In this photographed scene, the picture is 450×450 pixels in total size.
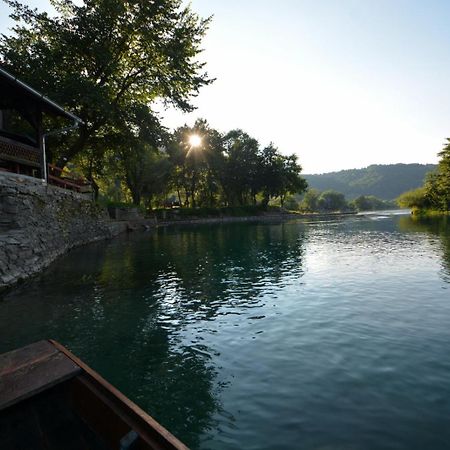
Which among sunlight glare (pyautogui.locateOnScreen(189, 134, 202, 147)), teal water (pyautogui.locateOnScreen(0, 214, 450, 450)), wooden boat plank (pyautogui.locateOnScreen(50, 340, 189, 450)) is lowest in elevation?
teal water (pyautogui.locateOnScreen(0, 214, 450, 450))

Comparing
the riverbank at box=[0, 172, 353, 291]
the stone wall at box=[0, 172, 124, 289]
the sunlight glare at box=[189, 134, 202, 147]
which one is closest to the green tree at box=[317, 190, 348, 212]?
the sunlight glare at box=[189, 134, 202, 147]

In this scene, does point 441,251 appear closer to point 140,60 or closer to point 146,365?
point 146,365

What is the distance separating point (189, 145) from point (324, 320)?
7005cm

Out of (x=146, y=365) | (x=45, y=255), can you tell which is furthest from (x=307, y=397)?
(x=45, y=255)

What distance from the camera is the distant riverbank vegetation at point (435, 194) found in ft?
241

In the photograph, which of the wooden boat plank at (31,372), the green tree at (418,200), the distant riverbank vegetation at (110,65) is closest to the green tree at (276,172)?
the green tree at (418,200)

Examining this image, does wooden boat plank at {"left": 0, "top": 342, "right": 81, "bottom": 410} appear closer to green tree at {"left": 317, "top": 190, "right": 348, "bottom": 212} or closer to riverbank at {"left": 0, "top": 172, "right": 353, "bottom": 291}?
riverbank at {"left": 0, "top": 172, "right": 353, "bottom": 291}

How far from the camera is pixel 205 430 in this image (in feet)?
17.9

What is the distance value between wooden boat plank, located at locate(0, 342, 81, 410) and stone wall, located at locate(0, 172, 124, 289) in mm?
10507

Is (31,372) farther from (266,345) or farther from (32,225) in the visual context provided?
(32,225)

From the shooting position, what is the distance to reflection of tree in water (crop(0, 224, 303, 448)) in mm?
6612

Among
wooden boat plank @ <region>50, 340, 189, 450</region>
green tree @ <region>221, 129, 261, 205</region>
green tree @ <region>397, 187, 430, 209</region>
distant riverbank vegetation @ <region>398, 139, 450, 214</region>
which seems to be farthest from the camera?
green tree @ <region>221, 129, 261, 205</region>

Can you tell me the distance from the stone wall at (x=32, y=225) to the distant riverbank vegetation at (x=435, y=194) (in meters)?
76.6

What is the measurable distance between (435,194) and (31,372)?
3623 inches
